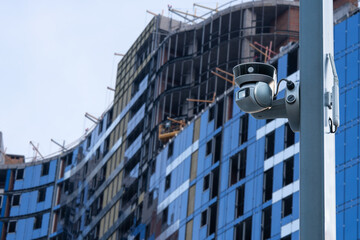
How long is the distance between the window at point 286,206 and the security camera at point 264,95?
6419cm

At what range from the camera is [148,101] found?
109m

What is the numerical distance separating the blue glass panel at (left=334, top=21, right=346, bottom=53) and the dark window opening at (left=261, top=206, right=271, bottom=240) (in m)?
14.6

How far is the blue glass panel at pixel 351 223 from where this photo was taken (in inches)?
2625

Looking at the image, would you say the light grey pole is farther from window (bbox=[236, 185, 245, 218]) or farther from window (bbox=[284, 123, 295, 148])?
window (bbox=[236, 185, 245, 218])

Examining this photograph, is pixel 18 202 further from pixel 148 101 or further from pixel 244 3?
pixel 244 3

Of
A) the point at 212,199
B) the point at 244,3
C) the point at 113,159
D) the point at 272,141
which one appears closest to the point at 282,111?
the point at 272,141

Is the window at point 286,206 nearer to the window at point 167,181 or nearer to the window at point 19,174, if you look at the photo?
the window at point 167,181

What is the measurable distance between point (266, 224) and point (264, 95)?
67.8 m

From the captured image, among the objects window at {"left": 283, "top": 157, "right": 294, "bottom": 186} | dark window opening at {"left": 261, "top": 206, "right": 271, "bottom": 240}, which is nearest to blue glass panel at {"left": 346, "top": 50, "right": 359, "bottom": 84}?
window at {"left": 283, "top": 157, "right": 294, "bottom": 186}

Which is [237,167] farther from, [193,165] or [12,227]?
[12,227]

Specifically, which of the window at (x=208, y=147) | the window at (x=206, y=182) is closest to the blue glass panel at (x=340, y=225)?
the window at (x=206, y=182)

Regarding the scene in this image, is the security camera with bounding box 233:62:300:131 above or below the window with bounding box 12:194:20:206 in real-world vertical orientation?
below

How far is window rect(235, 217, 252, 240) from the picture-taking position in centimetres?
7869

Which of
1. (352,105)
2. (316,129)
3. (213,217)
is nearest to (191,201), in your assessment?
(213,217)
